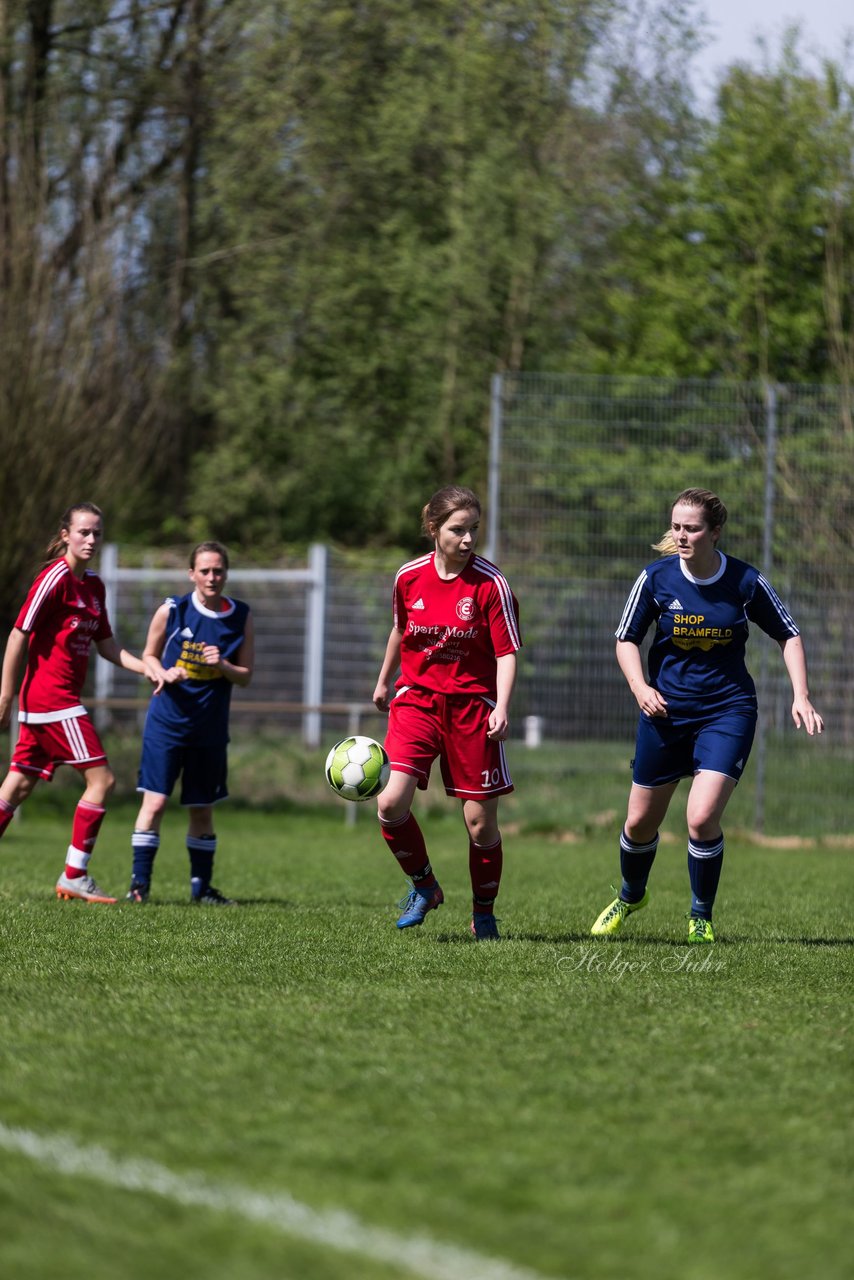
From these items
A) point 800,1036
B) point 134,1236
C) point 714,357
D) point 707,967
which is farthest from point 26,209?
point 134,1236

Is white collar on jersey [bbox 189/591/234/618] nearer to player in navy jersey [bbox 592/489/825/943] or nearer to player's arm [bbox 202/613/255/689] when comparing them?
player's arm [bbox 202/613/255/689]

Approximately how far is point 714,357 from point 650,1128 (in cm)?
2443

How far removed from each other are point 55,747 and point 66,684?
1.10ft

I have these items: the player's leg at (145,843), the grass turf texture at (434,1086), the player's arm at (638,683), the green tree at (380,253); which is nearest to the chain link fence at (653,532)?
the player's leg at (145,843)

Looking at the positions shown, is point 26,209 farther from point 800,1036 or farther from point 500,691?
point 800,1036

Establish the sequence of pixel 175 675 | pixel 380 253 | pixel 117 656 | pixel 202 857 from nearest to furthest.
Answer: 1. pixel 175 675
2. pixel 117 656
3. pixel 202 857
4. pixel 380 253

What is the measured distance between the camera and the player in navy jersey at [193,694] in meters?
8.61

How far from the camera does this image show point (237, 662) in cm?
871

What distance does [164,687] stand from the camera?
868 cm

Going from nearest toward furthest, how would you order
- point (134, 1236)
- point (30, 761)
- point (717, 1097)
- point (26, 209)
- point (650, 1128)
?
point (134, 1236)
point (650, 1128)
point (717, 1097)
point (30, 761)
point (26, 209)

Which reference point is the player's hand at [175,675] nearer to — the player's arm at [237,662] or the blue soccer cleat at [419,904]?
the player's arm at [237,662]

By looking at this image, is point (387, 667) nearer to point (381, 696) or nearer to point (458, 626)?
point (381, 696)

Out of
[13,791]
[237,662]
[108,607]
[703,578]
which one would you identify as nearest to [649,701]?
[703,578]

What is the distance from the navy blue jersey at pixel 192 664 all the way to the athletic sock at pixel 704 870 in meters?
2.74
